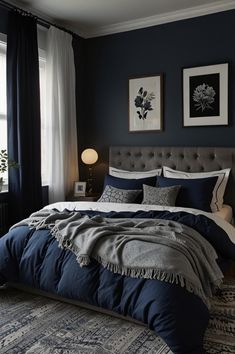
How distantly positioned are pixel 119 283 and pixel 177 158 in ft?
7.98

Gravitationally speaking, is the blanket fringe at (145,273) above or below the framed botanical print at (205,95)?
below

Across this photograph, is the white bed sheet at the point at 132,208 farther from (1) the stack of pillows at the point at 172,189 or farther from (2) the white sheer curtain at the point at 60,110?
(2) the white sheer curtain at the point at 60,110

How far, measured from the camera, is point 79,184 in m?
4.98

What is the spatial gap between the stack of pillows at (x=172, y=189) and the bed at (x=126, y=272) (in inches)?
4.7

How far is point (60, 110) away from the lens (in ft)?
16.0

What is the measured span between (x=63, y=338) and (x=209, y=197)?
2262 mm

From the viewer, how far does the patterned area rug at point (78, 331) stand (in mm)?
2311

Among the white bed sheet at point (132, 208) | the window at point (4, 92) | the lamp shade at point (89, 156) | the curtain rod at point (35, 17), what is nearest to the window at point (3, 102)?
the window at point (4, 92)

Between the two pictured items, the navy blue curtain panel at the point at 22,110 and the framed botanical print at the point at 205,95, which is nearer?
the navy blue curtain panel at the point at 22,110

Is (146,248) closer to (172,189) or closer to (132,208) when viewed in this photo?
(132,208)

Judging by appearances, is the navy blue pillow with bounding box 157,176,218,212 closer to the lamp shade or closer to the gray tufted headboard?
the gray tufted headboard

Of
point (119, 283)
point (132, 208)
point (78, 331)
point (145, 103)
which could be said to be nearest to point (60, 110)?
point (145, 103)

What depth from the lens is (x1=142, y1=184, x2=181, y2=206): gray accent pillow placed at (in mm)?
3988

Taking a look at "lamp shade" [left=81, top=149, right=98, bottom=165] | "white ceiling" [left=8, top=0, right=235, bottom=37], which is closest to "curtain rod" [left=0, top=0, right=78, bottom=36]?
"white ceiling" [left=8, top=0, right=235, bottom=37]
